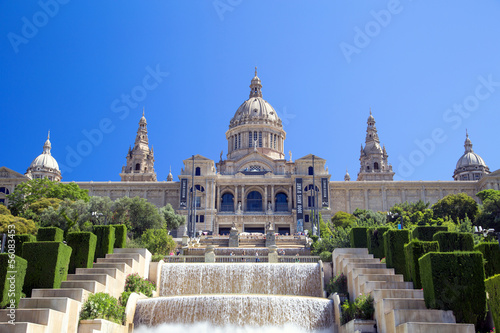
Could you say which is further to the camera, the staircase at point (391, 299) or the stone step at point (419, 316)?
the stone step at point (419, 316)

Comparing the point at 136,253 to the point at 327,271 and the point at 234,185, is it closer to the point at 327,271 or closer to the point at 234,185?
the point at 327,271

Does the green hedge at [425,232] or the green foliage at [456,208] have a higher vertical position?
the green foliage at [456,208]

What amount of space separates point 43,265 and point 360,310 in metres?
14.6

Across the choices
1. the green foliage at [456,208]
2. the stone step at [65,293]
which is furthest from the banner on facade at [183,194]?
the stone step at [65,293]

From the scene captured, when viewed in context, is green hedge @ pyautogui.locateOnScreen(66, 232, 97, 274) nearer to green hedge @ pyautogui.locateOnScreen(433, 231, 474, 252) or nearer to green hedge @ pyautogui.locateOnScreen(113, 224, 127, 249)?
green hedge @ pyautogui.locateOnScreen(113, 224, 127, 249)

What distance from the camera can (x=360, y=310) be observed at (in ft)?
79.8

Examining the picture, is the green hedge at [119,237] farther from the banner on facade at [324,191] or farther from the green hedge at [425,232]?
the banner on facade at [324,191]

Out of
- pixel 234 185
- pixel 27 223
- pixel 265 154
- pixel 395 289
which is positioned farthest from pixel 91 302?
pixel 265 154

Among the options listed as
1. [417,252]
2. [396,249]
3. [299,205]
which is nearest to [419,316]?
[417,252]

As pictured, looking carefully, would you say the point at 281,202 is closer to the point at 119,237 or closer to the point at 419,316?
the point at 119,237

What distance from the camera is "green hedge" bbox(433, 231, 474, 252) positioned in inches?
1017

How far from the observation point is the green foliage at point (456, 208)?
209 ft

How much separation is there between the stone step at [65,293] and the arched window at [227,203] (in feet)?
174

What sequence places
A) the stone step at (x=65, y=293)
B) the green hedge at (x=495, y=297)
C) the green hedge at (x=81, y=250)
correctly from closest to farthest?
the green hedge at (x=495, y=297) → the stone step at (x=65, y=293) → the green hedge at (x=81, y=250)
